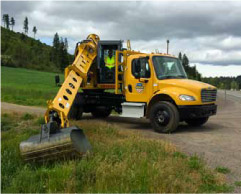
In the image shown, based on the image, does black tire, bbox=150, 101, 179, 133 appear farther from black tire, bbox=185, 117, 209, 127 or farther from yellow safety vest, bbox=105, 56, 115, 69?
yellow safety vest, bbox=105, 56, 115, 69

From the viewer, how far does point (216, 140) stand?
9430 millimetres

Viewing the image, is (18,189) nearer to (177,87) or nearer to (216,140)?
(216,140)

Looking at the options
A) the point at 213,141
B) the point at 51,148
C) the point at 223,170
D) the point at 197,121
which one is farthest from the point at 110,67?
the point at 223,170

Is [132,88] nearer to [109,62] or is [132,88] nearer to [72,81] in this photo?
[109,62]

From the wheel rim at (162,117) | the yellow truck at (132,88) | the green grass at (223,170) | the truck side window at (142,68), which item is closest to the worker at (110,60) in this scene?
the yellow truck at (132,88)

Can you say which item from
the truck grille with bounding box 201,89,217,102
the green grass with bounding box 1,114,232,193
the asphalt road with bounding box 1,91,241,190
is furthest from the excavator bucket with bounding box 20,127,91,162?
the truck grille with bounding box 201,89,217,102

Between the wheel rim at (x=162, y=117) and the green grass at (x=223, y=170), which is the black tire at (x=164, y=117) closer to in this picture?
the wheel rim at (x=162, y=117)

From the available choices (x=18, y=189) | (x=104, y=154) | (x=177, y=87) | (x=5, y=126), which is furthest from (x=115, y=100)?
(x=18, y=189)

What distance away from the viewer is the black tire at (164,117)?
414 inches

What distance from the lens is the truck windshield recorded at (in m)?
11.4

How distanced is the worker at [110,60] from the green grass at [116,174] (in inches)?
266

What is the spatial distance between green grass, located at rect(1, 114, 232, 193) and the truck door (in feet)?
15.3

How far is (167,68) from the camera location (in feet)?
38.4

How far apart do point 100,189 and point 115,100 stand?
804 centimetres
